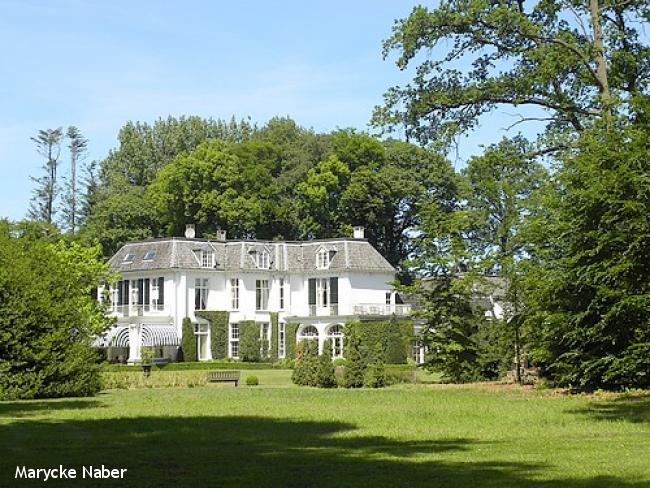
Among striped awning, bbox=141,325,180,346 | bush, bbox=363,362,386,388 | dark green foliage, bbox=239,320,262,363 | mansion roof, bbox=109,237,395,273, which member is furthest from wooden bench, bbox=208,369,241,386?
mansion roof, bbox=109,237,395,273

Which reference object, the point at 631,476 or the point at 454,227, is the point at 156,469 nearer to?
the point at 631,476

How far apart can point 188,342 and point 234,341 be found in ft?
12.4

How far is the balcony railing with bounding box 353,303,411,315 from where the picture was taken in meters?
72.2

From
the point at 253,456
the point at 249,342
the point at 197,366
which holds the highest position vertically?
the point at 249,342

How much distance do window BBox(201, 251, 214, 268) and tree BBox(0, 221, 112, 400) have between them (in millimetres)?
38656

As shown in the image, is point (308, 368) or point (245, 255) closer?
point (308, 368)

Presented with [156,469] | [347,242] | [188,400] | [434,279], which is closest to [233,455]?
[156,469]

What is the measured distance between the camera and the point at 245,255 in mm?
73750

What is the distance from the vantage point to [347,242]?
72.9 metres

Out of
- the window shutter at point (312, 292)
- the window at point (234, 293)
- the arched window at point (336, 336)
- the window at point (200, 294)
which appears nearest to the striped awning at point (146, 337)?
the window at point (200, 294)

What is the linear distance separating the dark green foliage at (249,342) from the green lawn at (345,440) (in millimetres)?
42752

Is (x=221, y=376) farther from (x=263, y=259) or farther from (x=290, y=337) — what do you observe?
(x=263, y=259)

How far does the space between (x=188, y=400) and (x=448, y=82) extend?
1281cm

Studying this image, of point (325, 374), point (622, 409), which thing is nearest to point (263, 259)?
point (325, 374)
